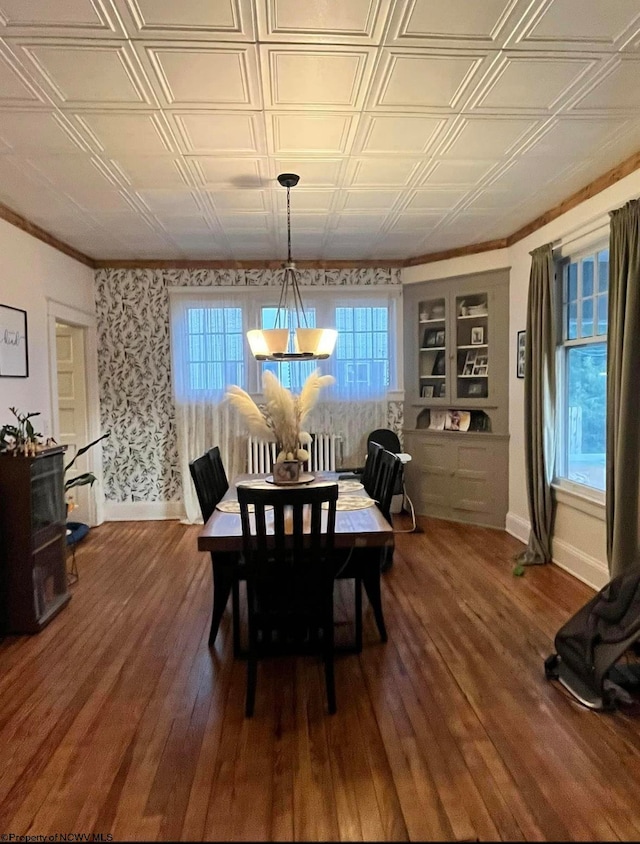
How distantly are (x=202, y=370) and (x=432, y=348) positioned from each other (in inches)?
94.4

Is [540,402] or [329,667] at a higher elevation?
[540,402]

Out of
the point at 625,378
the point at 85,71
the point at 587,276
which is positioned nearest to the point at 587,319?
the point at 587,276

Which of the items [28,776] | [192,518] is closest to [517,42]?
[28,776]

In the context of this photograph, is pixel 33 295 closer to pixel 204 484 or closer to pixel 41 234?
pixel 41 234

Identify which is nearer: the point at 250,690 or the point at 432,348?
the point at 250,690

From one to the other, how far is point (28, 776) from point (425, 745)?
4.85 feet

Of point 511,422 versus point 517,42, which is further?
point 511,422

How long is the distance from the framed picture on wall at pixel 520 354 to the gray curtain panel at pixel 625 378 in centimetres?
142

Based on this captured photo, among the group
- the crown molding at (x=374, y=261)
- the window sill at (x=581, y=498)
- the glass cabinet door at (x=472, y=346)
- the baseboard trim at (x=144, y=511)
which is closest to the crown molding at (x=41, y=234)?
the crown molding at (x=374, y=261)

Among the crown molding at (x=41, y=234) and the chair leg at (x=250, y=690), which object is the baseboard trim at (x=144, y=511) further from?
the chair leg at (x=250, y=690)

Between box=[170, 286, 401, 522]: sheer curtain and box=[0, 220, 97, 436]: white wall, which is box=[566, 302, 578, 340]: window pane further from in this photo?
box=[0, 220, 97, 436]: white wall

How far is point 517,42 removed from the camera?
2.03 m

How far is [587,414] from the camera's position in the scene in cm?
392

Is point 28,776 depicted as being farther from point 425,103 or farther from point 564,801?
point 425,103
